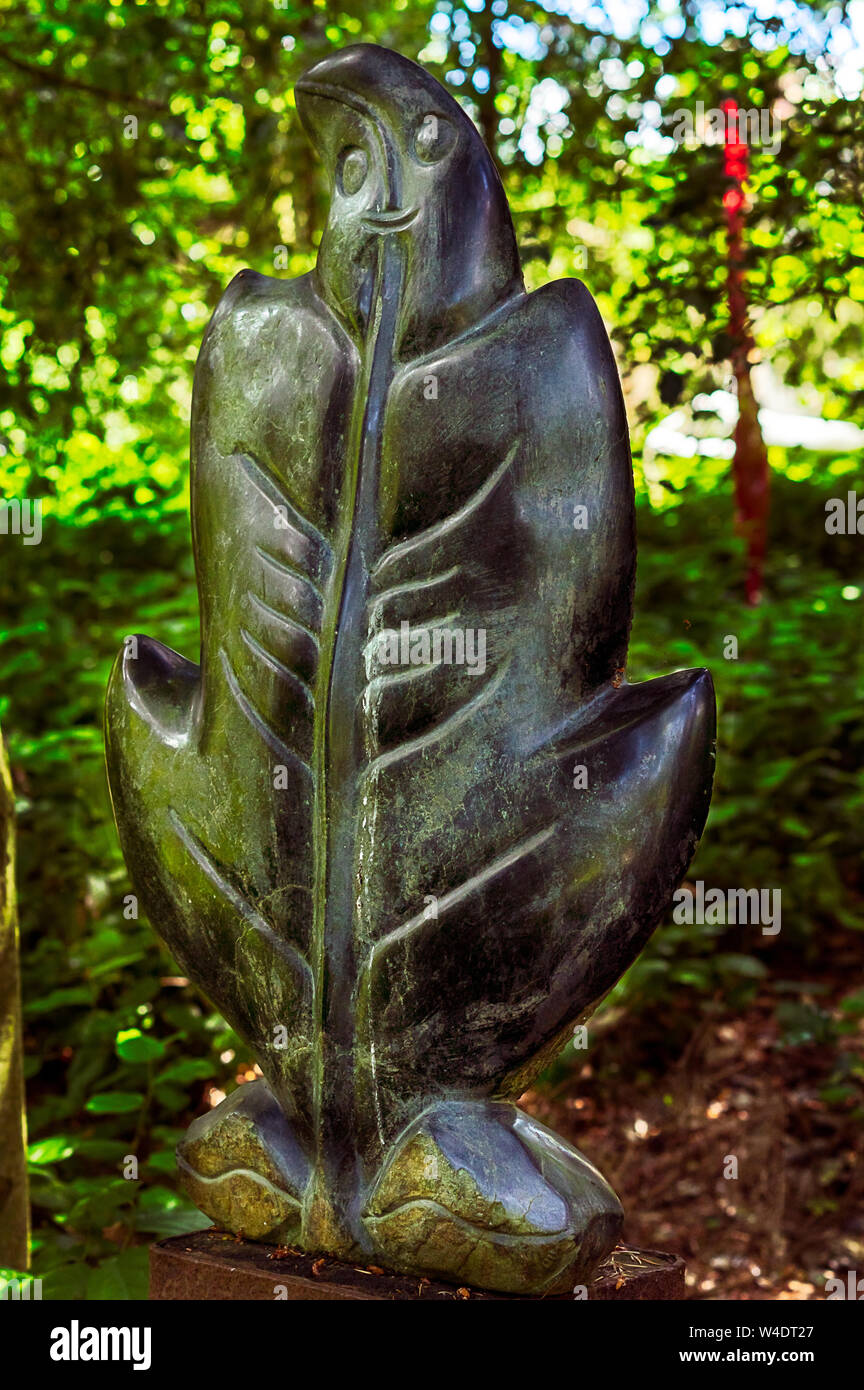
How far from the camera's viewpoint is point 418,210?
1832mm

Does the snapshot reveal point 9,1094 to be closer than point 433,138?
No

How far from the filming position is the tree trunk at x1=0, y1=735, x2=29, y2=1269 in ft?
8.63

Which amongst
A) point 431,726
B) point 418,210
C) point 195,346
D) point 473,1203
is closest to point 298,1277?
point 473,1203

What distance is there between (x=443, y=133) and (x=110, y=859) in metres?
2.79

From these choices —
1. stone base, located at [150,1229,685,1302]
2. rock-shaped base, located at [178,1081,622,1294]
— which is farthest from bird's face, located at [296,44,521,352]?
stone base, located at [150,1229,685,1302]

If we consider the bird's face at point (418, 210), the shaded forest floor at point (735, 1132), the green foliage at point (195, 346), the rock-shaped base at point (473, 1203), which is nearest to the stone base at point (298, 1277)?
the rock-shaped base at point (473, 1203)

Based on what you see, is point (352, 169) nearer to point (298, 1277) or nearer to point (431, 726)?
point (431, 726)

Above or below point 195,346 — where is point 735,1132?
below

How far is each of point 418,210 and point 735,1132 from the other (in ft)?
9.95

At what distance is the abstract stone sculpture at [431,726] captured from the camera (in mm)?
1787

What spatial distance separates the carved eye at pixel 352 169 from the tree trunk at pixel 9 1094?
1284mm

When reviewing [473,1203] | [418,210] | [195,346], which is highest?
[195,346]

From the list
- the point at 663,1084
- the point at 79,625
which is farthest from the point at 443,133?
the point at 79,625

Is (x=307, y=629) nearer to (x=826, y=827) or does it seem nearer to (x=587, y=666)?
(x=587, y=666)
